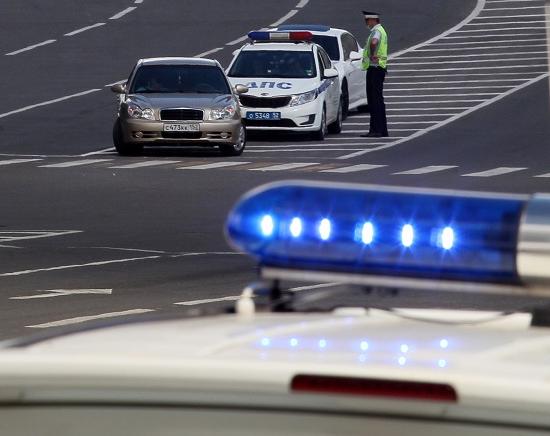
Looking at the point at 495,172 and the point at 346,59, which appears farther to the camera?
the point at 346,59

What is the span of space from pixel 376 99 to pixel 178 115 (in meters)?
4.24

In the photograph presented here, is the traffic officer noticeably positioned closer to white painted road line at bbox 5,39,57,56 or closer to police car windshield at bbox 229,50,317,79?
police car windshield at bbox 229,50,317,79

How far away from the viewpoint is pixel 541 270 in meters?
2.80

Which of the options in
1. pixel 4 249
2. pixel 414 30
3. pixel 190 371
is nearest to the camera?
pixel 190 371

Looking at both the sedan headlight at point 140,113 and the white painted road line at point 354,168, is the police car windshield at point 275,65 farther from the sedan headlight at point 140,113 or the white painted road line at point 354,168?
the white painted road line at point 354,168

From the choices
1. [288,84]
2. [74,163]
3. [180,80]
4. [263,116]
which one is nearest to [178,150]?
[263,116]

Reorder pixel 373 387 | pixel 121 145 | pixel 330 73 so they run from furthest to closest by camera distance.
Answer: pixel 330 73 < pixel 121 145 < pixel 373 387

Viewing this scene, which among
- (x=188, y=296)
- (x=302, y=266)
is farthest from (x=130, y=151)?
(x=302, y=266)

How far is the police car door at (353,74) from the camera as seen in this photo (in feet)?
113

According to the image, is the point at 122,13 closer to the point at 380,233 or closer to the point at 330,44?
the point at 330,44

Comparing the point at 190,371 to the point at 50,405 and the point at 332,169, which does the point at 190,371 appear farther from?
the point at 332,169

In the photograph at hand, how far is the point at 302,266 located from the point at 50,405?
1.83ft

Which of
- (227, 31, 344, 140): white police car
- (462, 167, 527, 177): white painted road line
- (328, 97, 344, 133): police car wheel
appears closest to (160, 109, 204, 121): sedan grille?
(227, 31, 344, 140): white police car

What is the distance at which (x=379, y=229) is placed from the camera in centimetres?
300
